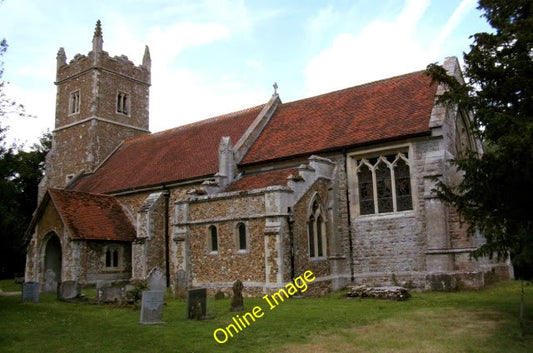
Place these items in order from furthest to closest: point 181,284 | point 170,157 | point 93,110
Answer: point 93,110
point 170,157
point 181,284

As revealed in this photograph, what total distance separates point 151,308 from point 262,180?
853 cm

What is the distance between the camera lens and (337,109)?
22.2 meters

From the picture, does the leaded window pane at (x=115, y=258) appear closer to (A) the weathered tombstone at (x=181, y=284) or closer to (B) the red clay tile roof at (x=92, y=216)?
(B) the red clay tile roof at (x=92, y=216)

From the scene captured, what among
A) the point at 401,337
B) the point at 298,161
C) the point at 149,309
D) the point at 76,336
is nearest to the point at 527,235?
the point at 401,337

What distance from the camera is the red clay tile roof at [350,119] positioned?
60.3 feet

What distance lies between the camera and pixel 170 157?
25875 millimetres

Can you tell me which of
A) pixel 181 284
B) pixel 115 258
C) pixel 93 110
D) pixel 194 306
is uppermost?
pixel 93 110

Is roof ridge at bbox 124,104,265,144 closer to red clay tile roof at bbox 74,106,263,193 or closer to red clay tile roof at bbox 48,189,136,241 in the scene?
red clay tile roof at bbox 74,106,263,193

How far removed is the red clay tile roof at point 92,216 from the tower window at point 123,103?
395 inches

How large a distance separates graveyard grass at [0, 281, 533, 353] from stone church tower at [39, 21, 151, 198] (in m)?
17.9

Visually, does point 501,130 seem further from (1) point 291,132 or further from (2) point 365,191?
(1) point 291,132

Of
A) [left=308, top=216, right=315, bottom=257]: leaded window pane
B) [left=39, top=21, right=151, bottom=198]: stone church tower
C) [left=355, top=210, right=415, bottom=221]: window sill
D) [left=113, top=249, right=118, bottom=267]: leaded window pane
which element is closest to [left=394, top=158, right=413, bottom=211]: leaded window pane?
[left=355, top=210, right=415, bottom=221]: window sill

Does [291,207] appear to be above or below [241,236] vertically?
above

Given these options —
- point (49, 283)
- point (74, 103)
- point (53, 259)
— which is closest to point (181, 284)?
point (49, 283)
